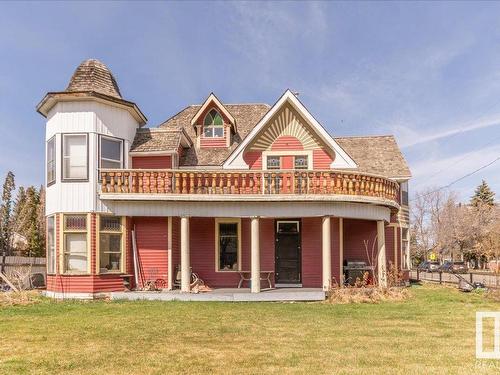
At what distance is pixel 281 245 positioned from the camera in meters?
20.5

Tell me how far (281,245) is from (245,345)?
11.2m

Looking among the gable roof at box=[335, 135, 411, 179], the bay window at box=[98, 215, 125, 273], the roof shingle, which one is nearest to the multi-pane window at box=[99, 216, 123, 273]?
the bay window at box=[98, 215, 125, 273]

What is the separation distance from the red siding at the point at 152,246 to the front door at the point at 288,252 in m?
4.96

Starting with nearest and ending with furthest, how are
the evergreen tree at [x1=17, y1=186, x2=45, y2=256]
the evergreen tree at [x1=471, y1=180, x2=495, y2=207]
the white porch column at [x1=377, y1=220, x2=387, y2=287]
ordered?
the white porch column at [x1=377, y1=220, x2=387, y2=287] < the evergreen tree at [x1=17, y1=186, x2=45, y2=256] < the evergreen tree at [x1=471, y1=180, x2=495, y2=207]

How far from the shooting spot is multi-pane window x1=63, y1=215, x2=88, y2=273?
17.8 meters

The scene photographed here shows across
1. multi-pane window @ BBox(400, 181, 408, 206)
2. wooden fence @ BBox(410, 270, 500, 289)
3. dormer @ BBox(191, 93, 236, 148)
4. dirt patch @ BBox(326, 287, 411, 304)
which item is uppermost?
dormer @ BBox(191, 93, 236, 148)

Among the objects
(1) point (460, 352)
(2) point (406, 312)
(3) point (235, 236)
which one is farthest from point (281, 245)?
(1) point (460, 352)

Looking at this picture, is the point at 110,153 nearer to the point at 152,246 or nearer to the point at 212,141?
the point at 152,246

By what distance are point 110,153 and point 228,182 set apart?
5.04 metres

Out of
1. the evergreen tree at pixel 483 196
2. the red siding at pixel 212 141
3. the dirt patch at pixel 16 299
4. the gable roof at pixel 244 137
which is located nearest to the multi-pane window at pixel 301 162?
the gable roof at pixel 244 137

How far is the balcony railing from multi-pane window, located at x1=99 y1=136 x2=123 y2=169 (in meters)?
0.76

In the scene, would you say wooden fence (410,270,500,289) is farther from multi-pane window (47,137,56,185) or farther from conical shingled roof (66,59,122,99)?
multi-pane window (47,137,56,185)

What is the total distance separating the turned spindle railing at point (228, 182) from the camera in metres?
17.8

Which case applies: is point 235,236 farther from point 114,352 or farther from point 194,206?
point 114,352
